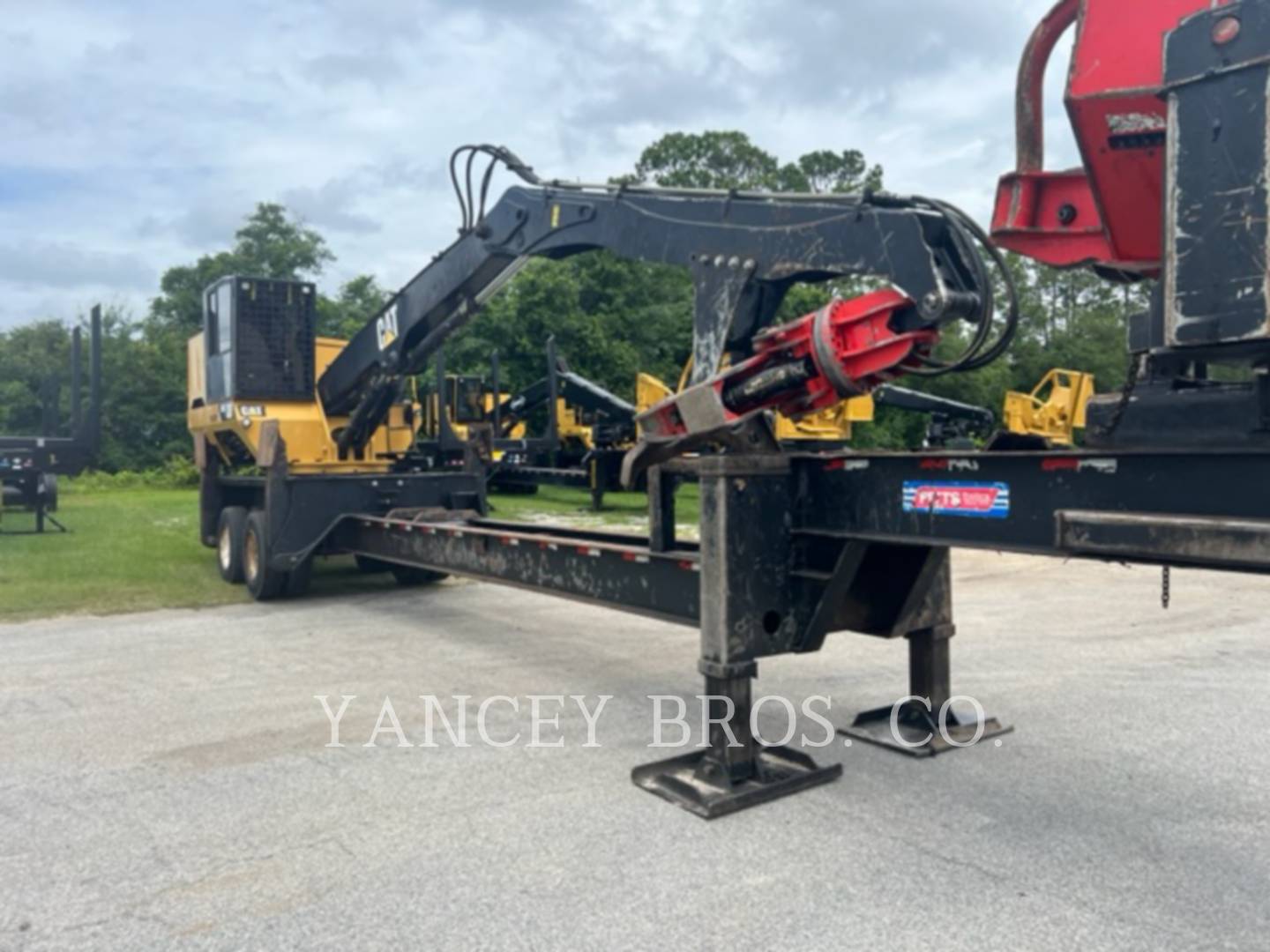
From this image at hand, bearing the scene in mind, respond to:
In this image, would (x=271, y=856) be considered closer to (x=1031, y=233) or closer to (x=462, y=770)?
(x=462, y=770)

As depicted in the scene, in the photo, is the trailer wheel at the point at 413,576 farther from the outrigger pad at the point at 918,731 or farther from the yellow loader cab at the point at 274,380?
the outrigger pad at the point at 918,731

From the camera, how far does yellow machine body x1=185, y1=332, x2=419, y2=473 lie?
10.7m

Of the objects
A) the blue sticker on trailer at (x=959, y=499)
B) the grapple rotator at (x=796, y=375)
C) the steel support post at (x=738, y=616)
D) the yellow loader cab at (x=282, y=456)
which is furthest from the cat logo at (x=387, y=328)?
the blue sticker on trailer at (x=959, y=499)

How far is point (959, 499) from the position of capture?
3977 mm

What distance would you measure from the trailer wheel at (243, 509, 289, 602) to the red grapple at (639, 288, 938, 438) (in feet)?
20.1

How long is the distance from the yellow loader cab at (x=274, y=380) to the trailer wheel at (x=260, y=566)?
26.4 inches

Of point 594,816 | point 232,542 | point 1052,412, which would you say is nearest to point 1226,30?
point 594,816

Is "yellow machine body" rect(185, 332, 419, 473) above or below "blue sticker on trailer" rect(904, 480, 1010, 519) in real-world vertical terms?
above

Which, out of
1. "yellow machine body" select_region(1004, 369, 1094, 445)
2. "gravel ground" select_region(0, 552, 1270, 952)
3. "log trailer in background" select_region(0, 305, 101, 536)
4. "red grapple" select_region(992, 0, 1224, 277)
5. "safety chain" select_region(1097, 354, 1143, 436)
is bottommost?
"gravel ground" select_region(0, 552, 1270, 952)

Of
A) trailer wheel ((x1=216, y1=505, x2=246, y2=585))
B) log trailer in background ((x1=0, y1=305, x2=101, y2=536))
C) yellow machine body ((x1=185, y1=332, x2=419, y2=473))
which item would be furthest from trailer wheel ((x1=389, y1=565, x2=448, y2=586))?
log trailer in background ((x1=0, y1=305, x2=101, y2=536))

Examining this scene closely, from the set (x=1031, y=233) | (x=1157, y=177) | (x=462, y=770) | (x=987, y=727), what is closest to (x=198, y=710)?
(x=462, y=770)

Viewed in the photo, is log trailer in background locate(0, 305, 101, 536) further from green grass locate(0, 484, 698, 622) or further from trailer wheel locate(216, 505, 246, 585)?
trailer wheel locate(216, 505, 246, 585)

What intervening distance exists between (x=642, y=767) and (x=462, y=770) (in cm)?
86

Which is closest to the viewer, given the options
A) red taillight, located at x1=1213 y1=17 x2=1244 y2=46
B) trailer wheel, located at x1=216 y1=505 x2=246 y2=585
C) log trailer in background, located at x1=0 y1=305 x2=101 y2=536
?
red taillight, located at x1=1213 y1=17 x2=1244 y2=46
